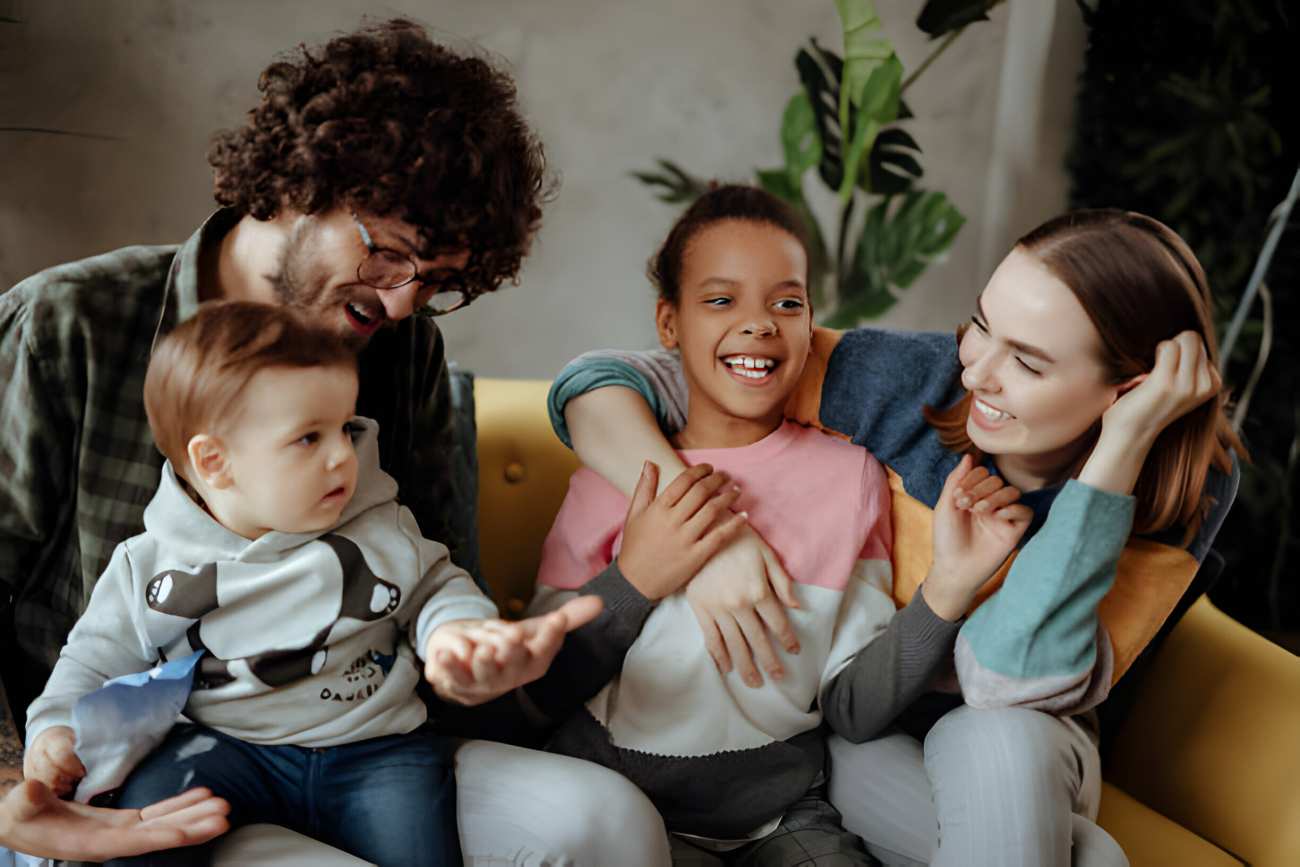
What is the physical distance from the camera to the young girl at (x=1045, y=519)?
114cm

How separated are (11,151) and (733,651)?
5.90ft

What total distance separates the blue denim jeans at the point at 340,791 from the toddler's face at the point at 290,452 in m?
0.22

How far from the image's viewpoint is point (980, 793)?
113 cm

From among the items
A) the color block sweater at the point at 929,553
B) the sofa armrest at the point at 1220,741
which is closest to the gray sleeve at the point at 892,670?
the color block sweater at the point at 929,553

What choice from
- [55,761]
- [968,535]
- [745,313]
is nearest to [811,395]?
[745,313]

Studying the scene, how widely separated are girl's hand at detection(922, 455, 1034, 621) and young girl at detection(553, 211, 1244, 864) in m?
0.02

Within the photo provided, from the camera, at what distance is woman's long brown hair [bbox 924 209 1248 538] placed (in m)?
1.14

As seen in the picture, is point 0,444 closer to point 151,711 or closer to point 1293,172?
point 151,711

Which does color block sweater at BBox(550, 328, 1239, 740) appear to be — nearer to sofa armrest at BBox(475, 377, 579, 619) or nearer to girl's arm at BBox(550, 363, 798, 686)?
girl's arm at BBox(550, 363, 798, 686)

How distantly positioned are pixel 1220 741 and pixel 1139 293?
0.71 meters

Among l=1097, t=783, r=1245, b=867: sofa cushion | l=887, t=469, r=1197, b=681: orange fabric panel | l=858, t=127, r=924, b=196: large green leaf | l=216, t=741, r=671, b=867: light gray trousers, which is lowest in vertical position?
l=1097, t=783, r=1245, b=867: sofa cushion

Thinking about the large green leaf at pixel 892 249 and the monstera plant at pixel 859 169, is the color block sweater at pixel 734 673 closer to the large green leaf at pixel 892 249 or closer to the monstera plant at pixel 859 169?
the monstera plant at pixel 859 169

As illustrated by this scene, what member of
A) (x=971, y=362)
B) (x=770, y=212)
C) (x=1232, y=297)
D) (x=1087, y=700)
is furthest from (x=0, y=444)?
(x=1232, y=297)

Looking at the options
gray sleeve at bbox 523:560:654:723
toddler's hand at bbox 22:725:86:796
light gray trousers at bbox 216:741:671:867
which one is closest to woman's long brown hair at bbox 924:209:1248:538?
gray sleeve at bbox 523:560:654:723
